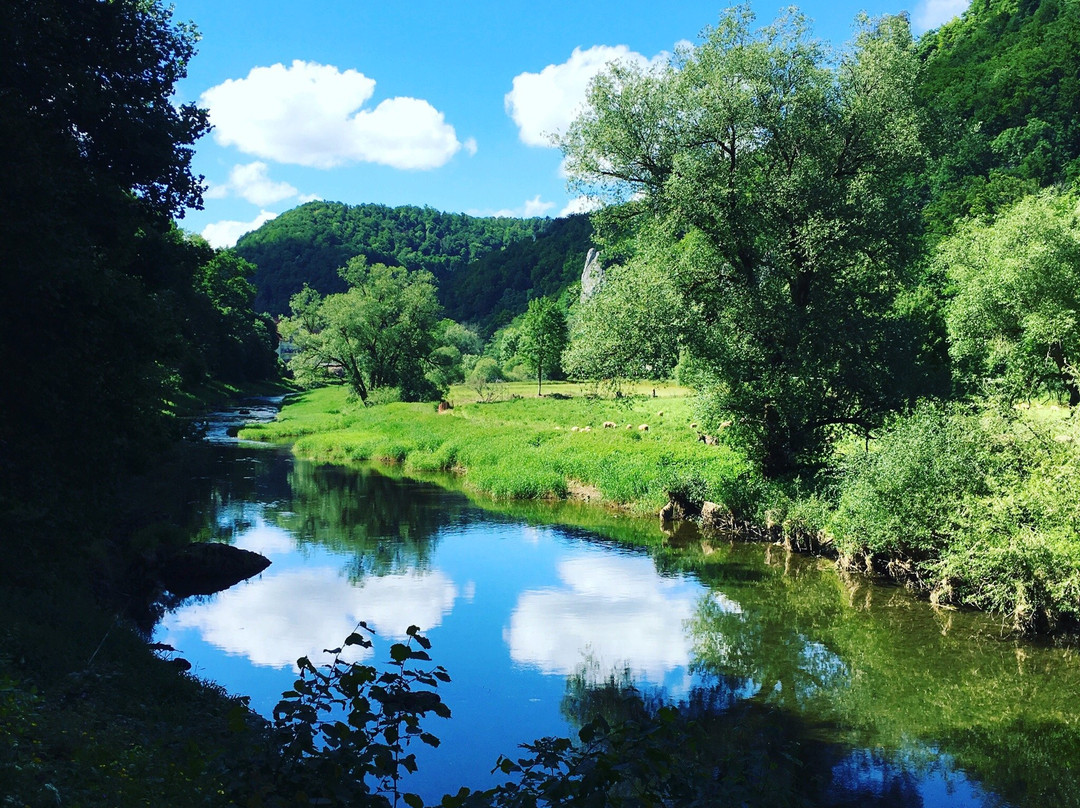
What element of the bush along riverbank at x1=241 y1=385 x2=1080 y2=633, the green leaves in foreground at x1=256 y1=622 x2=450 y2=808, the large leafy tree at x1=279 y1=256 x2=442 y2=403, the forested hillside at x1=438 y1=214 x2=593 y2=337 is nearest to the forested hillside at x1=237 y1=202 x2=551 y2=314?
the forested hillside at x1=438 y1=214 x2=593 y2=337

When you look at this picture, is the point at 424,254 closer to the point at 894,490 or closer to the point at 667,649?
the point at 894,490

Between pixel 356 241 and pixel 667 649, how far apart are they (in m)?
144

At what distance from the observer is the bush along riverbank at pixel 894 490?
14.0 metres

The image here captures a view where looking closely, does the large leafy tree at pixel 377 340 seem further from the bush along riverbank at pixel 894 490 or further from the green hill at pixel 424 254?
the green hill at pixel 424 254

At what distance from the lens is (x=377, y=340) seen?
58.3m

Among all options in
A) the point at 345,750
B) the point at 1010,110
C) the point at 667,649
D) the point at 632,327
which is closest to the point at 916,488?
the point at 667,649

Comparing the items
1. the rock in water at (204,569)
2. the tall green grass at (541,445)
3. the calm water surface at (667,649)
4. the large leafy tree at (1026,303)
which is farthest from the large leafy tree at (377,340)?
the rock in water at (204,569)

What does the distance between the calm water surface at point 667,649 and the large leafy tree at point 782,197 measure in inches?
198

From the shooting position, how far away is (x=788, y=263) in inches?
842

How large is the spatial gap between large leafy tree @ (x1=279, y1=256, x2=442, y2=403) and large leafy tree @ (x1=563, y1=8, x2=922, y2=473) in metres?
37.6

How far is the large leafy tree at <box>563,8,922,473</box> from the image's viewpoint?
808 inches

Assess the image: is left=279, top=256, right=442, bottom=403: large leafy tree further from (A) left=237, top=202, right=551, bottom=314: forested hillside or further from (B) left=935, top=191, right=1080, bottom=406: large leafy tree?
(A) left=237, top=202, right=551, bottom=314: forested hillside

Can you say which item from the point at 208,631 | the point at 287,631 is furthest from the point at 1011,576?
the point at 208,631

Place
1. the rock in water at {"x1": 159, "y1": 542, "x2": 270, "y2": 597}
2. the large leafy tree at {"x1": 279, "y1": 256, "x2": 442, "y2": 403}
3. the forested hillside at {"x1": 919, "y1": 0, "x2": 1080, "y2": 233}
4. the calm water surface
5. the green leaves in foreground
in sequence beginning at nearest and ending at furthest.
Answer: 1. the green leaves in foreground
2. the calm water surface
3. the rock in water at {"x1": 159, "y1": 542, "x2": 270, "y2": 597}
4. the forested hillside at {"x1": 919, "y1": 0, "x2": 1080, "y2": 233}
5. the large leafy tree at {"x1": 279, "y1": 256, "x2": 442, "y2": 403}
